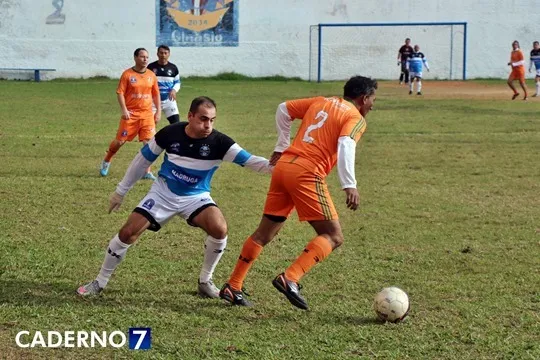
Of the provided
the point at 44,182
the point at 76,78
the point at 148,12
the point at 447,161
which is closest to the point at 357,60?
the point at 148,12

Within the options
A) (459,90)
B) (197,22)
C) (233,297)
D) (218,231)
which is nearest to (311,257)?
(233,297)

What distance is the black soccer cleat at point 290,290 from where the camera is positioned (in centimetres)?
593

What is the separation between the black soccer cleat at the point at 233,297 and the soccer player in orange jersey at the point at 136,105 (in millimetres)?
6009

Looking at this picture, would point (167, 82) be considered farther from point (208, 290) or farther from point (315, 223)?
point (315, 223)

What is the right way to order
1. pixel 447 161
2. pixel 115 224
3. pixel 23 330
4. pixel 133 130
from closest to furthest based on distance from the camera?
pixel 23 330
pixel 115 224
pixel 133 130
pixel 447 161

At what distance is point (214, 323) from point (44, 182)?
6394 mm

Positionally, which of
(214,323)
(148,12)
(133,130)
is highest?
(148,12)

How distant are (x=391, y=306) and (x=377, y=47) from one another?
34.6 metres

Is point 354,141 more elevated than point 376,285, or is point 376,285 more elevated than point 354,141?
point 354,141

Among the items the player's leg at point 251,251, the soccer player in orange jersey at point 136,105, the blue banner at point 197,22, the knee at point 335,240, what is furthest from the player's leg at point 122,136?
the blue banner at point 197,22

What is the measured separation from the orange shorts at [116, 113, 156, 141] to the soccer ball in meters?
7.05

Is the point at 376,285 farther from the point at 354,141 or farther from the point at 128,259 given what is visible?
the point at 128,259

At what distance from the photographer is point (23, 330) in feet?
18.0

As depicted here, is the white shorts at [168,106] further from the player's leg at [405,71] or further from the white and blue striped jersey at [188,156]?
the player's leg at [405,71]
